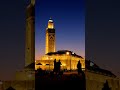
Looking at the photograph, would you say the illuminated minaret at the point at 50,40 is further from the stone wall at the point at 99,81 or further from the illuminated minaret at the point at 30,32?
the stone wall at the point at 99,81

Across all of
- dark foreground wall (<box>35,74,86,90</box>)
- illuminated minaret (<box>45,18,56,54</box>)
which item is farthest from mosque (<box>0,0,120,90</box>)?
dark foreground wall (<box>35,74,86,90</box>)

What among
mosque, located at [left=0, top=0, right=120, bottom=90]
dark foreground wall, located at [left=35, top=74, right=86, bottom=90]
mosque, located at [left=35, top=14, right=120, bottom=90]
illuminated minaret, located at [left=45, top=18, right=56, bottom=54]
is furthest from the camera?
illuminated minaret, located at [left=45, top=18, right=56, bottom=54]

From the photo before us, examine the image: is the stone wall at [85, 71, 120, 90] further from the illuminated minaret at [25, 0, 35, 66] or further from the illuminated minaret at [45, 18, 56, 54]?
the illuminated minaret at [45, 18, 56, 54]

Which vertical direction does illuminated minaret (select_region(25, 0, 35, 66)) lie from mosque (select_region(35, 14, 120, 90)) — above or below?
above

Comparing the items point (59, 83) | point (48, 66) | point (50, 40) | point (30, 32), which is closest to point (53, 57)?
point (50, 40)

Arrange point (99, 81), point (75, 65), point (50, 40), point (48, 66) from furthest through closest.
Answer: point (50, 40) < point (75, 65) < point (48, 66) < point (99, 81)

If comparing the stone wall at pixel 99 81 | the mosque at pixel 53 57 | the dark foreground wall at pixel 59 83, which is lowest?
the stone wall at pixel 99 81

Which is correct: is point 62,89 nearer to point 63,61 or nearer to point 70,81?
point 70,81

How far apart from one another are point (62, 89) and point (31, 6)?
38.4 ft

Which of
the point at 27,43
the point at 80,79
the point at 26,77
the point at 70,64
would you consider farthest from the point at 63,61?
the point at 80,79

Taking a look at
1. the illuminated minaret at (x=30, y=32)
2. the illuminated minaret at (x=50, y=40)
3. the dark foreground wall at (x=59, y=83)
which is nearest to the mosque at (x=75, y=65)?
the illuminated minaret at (x=50, y=40)

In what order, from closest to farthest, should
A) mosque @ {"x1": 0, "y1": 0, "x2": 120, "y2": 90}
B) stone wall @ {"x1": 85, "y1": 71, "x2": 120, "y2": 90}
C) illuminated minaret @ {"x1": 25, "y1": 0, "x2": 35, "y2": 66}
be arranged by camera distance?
mosque @ {"x1": 0, "y1": 0, "x2": 120, "y2": 90}, stone wall @ {"x1": 85, "y1": 71, "x2": 120, "y2": 90}, illuminated minaret @ {"x1": 25, "y1": 0, "x2": 35, "y2": 66}

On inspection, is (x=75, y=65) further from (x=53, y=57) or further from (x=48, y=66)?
(x=53, y=57)

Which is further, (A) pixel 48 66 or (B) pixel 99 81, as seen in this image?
(A) pixel 48 66
